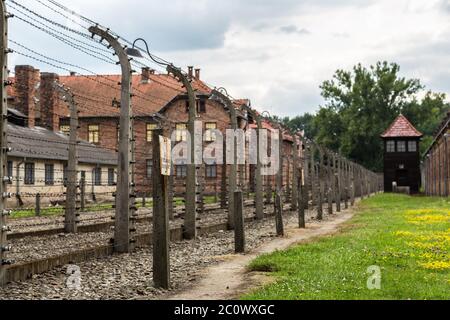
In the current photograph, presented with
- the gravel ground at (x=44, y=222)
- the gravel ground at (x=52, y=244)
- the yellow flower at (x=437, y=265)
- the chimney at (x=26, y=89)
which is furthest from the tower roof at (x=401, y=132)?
the yellow flower at (x=437, y=265)

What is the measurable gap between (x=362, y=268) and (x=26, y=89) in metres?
29.1

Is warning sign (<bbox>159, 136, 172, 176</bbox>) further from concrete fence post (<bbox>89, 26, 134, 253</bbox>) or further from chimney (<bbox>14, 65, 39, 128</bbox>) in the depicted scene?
chimney (<bbox>14, 65, 39, 128</bbox>)

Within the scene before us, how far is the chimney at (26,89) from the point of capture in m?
34.8

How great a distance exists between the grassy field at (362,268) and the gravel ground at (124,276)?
123 centimetres

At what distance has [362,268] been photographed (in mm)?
9734

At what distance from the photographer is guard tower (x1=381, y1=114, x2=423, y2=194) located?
72125mm

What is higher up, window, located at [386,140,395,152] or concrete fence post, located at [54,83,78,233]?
window, located at [386,140,395,152]

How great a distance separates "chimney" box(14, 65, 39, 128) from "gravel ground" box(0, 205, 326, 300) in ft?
71.7

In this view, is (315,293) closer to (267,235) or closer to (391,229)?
(267,235)

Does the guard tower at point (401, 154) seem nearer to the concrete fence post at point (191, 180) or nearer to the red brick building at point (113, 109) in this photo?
the red brick building at point (113, 109)

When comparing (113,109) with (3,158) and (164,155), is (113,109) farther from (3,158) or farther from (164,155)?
(164,155)

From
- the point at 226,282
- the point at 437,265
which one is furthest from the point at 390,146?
the point at 226,282

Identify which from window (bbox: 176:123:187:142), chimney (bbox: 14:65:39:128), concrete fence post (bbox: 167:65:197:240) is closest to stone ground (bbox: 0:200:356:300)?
concrete fence post (bbox: 167:65:197:240)

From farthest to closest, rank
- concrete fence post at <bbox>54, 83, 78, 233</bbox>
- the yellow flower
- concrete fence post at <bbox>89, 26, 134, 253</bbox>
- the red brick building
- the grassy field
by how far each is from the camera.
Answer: the red brick building
concrete fence post at <bbox>54, 83, 78, 233</bbox>
concrete fence post at <bbox>89, 26, 134, 253</bbox>
the yellow flower
the grassy field
